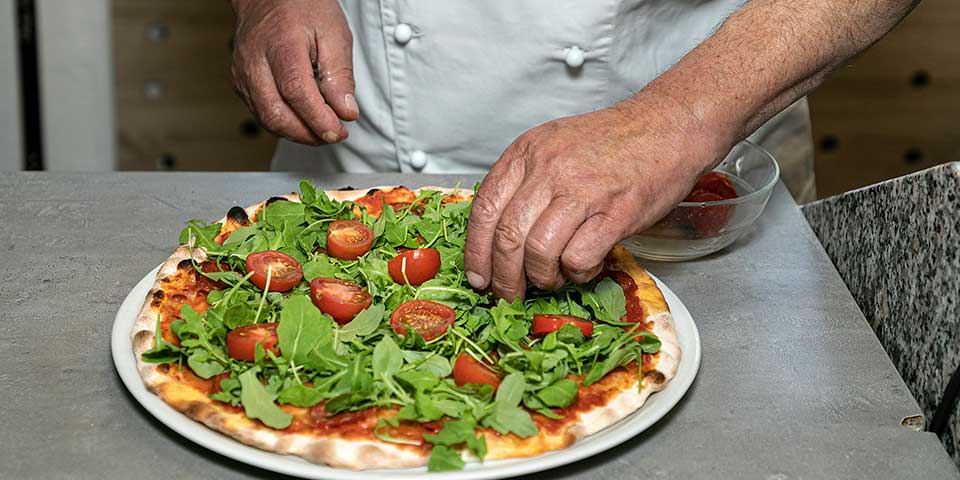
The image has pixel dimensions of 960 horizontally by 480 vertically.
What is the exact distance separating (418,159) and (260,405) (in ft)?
2.69

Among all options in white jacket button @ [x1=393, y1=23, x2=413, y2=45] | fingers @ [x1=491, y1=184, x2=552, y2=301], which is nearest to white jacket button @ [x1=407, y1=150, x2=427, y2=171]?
white jacket button @ [x1=393, y1=23, x2=413, y2=45]

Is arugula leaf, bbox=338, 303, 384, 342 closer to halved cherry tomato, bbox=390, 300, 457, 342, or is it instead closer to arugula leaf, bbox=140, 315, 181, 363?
halved cherry tomato, bbox=390, 300, 457, 342

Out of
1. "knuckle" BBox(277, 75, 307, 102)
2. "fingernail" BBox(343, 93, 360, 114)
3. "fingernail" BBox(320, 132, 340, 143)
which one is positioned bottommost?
"fingernail" BBox(320, 132, 340, 143)

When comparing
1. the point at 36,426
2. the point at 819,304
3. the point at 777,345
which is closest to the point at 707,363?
the point at 777,345

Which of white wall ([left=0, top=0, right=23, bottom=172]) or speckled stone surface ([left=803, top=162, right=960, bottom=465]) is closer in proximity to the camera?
speckled stone surface ([left=803, top=162, right=960, bottom=465])

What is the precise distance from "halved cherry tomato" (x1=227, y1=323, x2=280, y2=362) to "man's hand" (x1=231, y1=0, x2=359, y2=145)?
0.51m

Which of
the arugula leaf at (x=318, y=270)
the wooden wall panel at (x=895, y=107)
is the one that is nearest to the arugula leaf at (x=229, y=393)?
the arugula leaf at (x=318, y=270)

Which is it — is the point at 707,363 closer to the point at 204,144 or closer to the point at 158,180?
the point at 158,180

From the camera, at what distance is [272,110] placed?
1.65m

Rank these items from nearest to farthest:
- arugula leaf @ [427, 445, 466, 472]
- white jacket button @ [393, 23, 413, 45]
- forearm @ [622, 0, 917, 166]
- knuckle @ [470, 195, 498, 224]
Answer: arugula leaf @ [427, 445, 466, 472], knuckle @ [470, 195, 498, 224], forearm @ [622, 0, 917, 166], white jacket button @ [393, 23, 413, 45]

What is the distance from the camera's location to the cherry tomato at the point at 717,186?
1.54 m

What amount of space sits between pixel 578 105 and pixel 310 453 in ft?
2.95

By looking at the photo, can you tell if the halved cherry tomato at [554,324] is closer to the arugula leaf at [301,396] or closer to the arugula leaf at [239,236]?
the arugula leaf at [301,396]

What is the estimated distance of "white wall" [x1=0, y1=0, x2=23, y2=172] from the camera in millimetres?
3109
